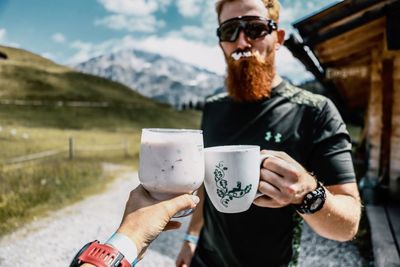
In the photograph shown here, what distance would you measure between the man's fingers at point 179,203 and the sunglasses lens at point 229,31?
3.47ft

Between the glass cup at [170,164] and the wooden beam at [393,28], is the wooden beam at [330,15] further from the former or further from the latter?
the glass cup at [170,164]

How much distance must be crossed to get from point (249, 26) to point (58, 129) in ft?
105

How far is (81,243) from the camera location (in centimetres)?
662

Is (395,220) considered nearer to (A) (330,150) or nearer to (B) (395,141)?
(B) (395,141)

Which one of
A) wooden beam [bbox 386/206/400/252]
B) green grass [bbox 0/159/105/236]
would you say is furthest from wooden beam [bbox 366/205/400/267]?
green grass [bbox 0/159/105/236]

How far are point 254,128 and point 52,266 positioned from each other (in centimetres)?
493

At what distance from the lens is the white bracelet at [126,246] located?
0.95 meters

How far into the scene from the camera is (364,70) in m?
9.10

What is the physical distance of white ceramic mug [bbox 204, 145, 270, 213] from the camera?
110cm

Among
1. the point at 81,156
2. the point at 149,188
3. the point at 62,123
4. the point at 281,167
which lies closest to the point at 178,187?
the point at 149,188

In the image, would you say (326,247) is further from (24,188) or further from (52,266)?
(24,188)

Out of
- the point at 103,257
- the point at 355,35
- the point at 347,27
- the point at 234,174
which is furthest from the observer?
the point at 355,35

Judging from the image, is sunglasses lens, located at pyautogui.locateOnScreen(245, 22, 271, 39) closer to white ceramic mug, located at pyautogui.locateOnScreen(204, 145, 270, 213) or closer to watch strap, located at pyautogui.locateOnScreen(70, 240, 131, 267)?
white ceramic mug, located at pyautogui.locateOnScreen(204, 145, 270, 213)

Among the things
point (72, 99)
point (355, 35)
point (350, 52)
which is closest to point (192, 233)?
point (355, 35)
